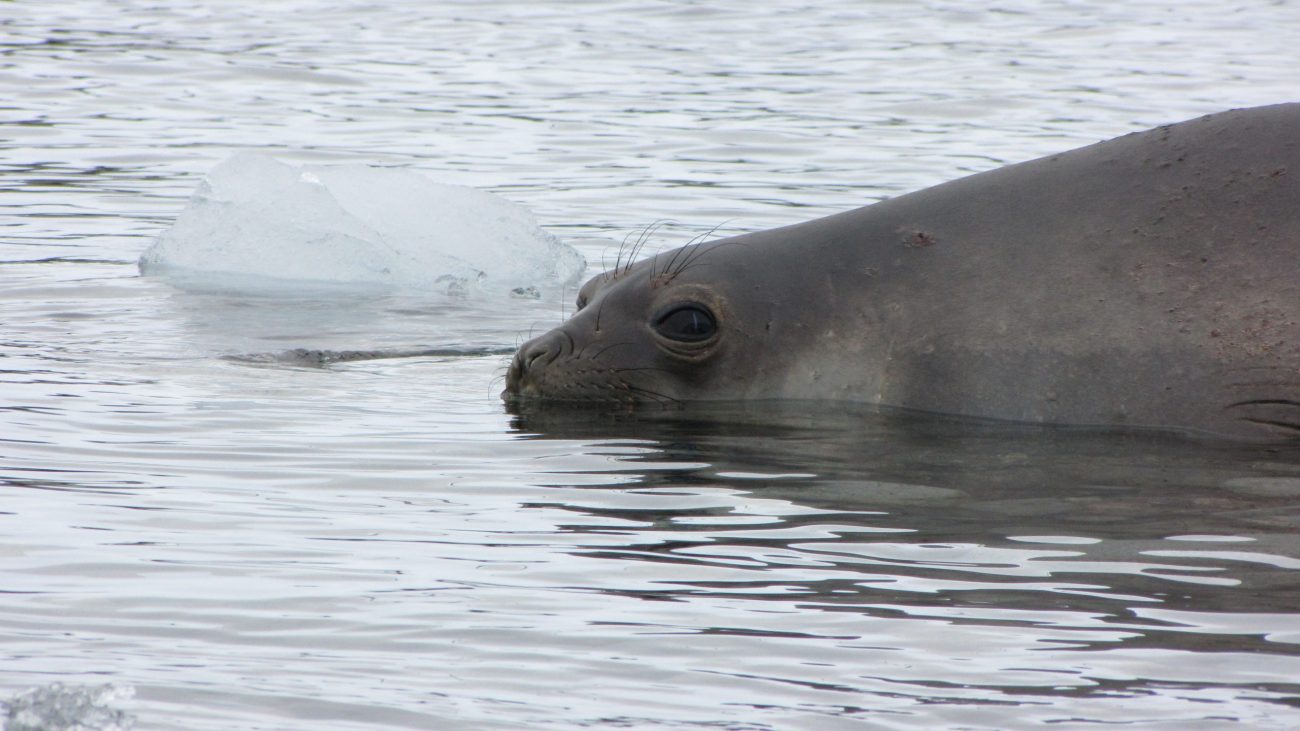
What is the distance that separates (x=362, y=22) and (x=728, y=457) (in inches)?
753

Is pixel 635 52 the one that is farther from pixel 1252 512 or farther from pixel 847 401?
pixel 1252 512

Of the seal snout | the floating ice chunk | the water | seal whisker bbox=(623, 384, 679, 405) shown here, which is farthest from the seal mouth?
the floating ice chunk

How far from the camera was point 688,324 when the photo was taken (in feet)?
23.2

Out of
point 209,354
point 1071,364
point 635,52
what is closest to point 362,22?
point 635,52

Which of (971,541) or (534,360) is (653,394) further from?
(971,541)

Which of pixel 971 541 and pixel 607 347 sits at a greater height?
pixel 971 541

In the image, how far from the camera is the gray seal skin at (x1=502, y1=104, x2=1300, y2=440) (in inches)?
251

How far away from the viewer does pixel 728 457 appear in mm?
6137

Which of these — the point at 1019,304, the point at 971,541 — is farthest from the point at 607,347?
the point at 971,541

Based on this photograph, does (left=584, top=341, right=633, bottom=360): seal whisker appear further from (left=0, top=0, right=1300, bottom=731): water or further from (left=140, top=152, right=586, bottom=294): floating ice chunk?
(left=140, top=152, right=586, bottom=294): floating ice chunk

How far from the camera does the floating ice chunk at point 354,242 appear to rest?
10.5m

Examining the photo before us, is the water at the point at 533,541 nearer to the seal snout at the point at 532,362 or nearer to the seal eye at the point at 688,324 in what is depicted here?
the seal snout at the point at 532,362

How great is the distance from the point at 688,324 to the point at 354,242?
3.90m

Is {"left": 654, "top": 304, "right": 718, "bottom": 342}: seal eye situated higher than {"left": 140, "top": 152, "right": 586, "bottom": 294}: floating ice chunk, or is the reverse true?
{"left": 654, "top": 304, "right": 718, "bottom": 342}: seal eye
